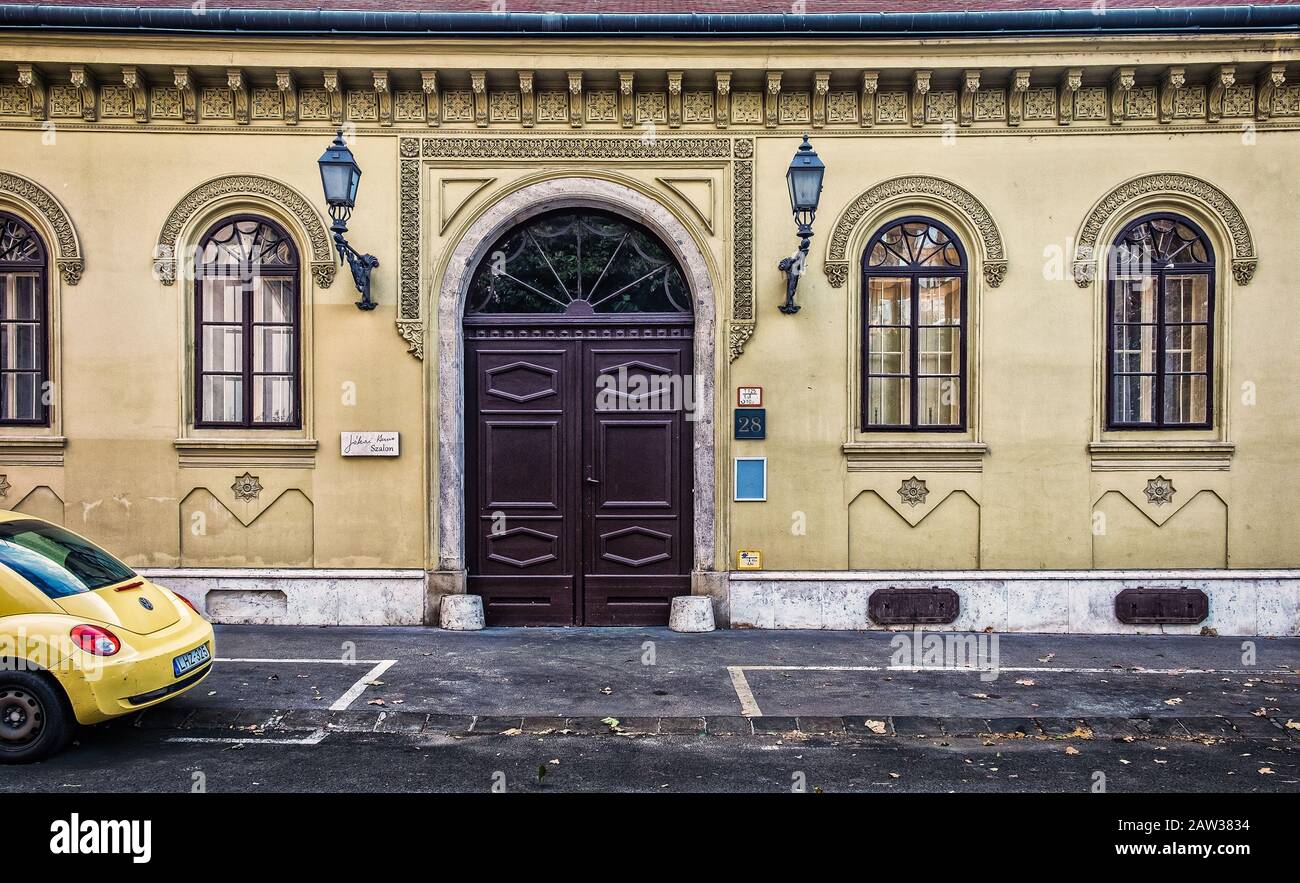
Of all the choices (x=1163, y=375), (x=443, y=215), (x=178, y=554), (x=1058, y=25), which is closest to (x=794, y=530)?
(x=1163, y=375)

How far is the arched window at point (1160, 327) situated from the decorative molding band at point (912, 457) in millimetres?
1582

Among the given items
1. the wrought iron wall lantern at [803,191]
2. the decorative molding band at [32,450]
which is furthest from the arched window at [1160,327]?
the decorative molding band at [32,450]

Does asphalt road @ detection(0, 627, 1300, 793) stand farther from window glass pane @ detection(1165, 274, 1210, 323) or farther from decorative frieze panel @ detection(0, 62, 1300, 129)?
decorative frieze panel @ detection(0, 62, 1300, 129)

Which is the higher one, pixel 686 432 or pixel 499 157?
pixel 499 157

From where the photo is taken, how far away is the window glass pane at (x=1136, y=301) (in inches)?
403

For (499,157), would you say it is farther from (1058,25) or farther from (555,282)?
(1058,25)

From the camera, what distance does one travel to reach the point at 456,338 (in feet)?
33.6

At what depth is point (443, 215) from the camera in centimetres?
1022

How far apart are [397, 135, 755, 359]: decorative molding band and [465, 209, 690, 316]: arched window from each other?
63cm

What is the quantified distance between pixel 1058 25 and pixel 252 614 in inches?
404

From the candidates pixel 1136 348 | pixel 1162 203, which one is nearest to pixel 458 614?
pixel 1136 348

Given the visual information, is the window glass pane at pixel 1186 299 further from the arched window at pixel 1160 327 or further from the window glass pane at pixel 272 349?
the window glass pane at pixel 272 349

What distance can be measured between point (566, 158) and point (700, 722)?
6.09 meters

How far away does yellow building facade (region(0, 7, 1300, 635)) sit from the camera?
33.2 feet
